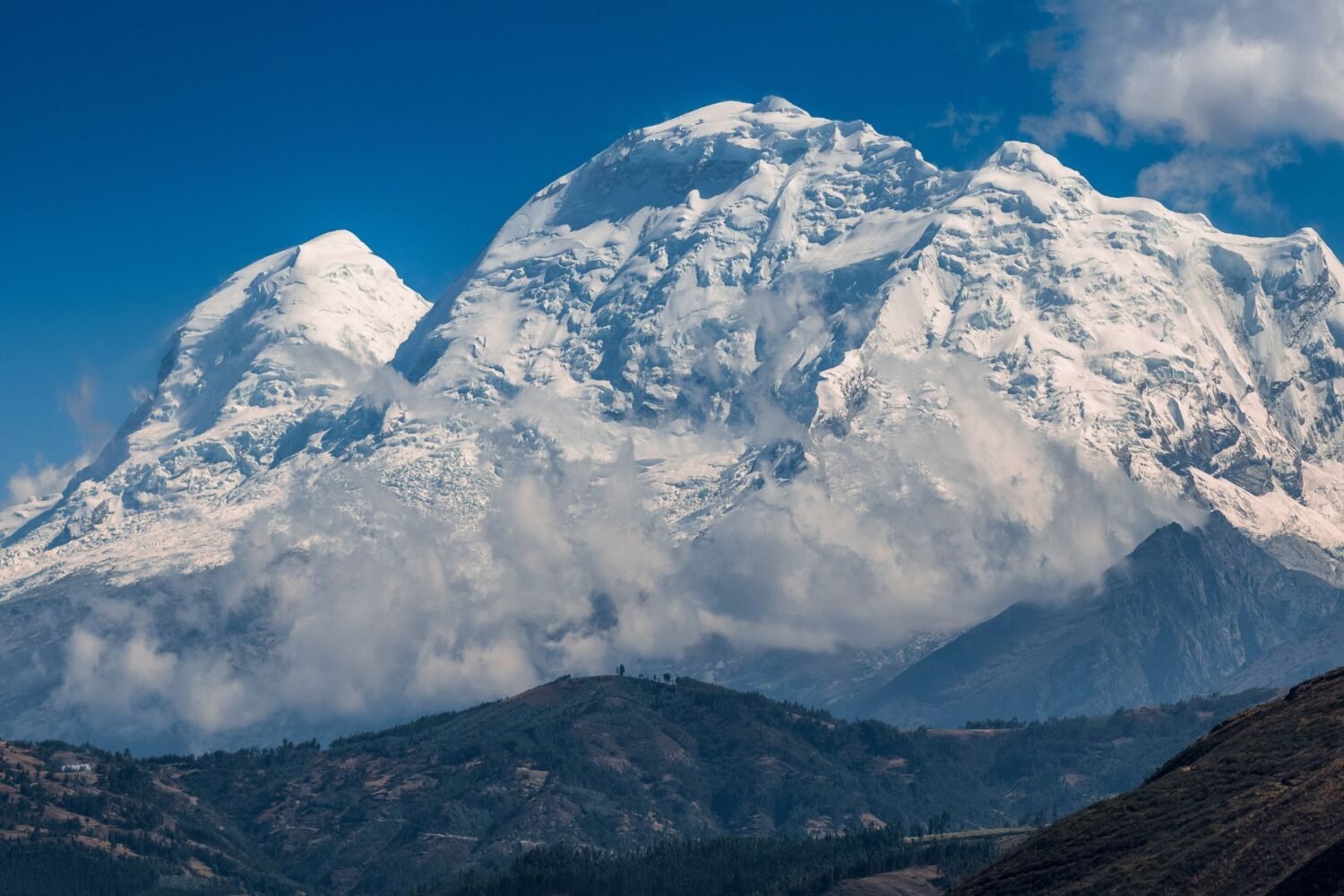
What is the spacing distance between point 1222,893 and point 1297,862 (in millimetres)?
7990

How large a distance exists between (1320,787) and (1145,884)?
17.8 metres

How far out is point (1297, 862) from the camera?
183 m

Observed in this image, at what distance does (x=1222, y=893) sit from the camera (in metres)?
188

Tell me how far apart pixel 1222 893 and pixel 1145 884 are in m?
11.0

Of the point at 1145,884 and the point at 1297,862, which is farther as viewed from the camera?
the point at 1145,884

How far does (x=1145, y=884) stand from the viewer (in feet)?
651

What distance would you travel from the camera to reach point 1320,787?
639 feet

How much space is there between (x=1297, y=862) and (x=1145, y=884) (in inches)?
726
